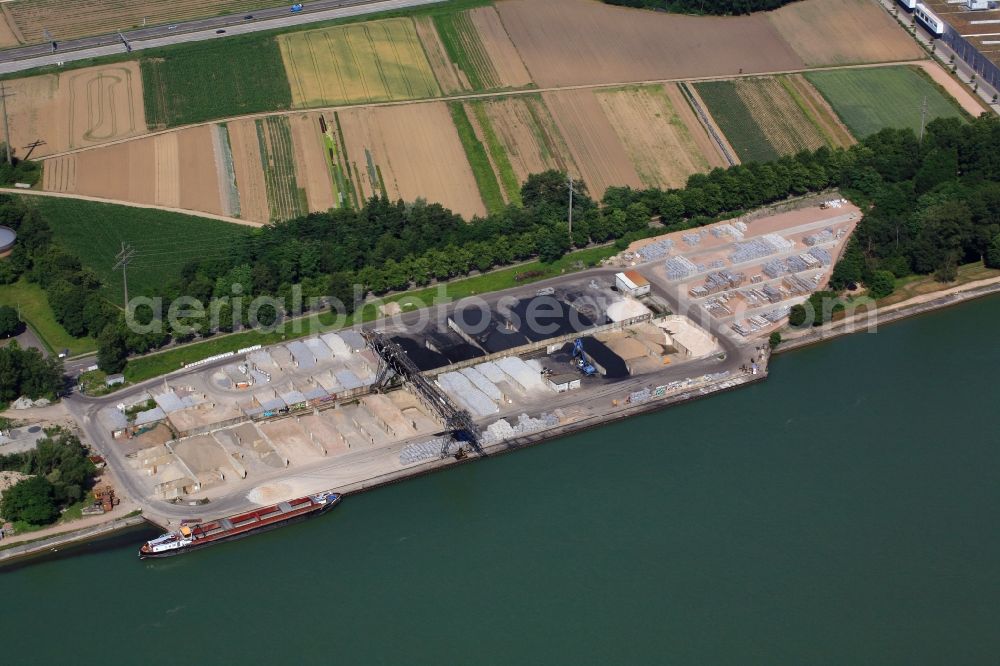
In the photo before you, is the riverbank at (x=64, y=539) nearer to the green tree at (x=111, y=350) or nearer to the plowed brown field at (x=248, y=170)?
the green tree at (x=111, y=350)

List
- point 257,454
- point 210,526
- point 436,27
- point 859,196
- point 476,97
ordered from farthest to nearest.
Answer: point 436,27
point 476,97
point 859,196
point 257,454
point 210,526

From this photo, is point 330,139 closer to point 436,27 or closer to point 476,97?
point 476,97

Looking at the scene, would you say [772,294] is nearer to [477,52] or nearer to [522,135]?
[522,135]

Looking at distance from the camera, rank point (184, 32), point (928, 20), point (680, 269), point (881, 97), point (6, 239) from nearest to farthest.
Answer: point (6, 239), point (680, 269), point (881, 97), point (184, 32), point (928, 20)

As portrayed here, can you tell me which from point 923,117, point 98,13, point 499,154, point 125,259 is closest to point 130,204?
point 125,259

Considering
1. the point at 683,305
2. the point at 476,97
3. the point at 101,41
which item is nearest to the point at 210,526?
the point at 683,305
